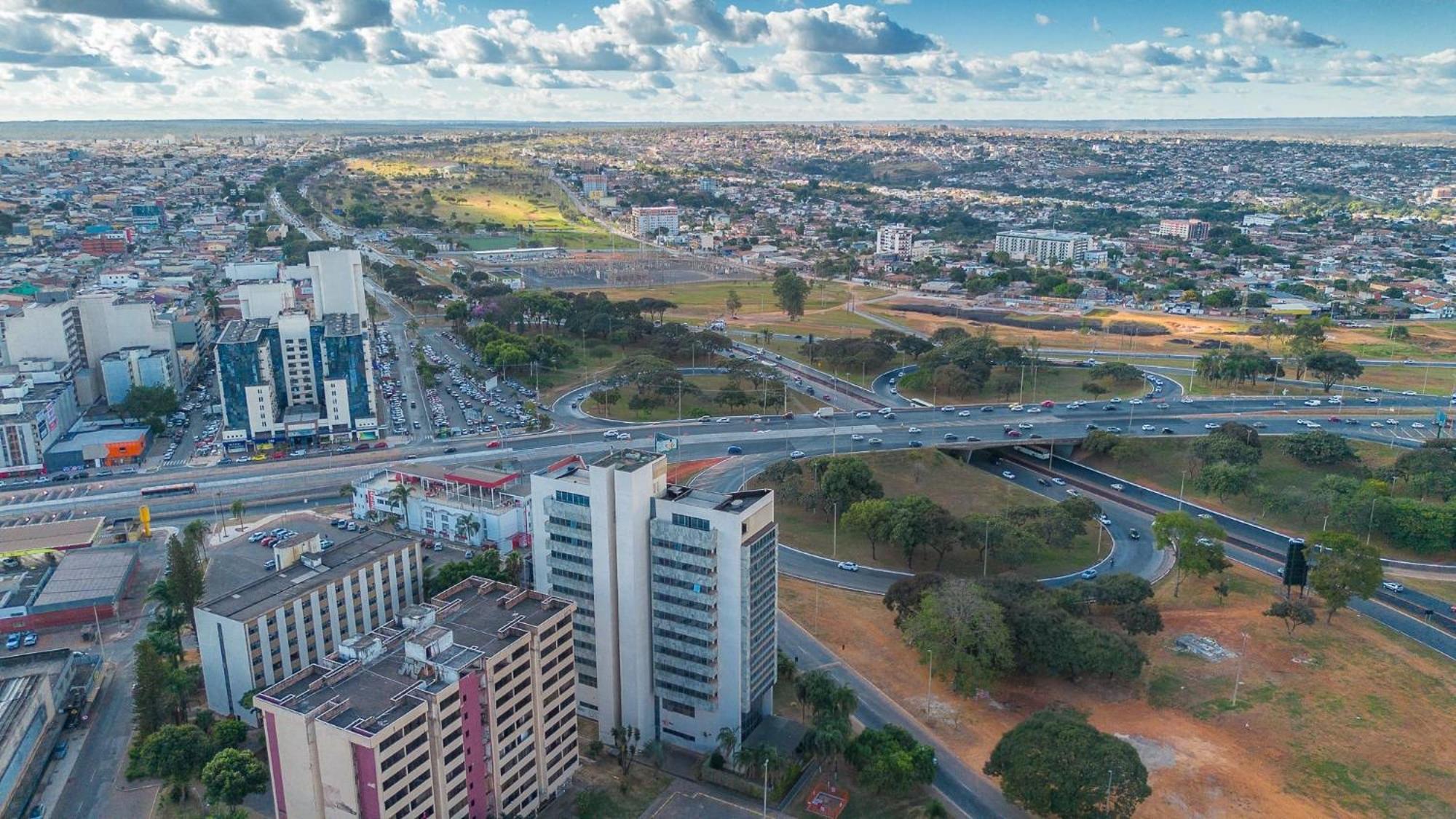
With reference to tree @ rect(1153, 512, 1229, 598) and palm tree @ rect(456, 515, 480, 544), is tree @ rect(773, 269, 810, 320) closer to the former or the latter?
palm tree @ rect(456, 515, 480, 544)

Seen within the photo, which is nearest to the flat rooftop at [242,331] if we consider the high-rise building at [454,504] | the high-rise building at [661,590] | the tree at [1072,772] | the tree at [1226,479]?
the high-rise building at [454,504]

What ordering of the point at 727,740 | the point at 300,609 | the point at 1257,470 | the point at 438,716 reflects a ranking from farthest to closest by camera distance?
the point at 1257,470
the point at 300,609
the point at 727,740
the point at 438,716

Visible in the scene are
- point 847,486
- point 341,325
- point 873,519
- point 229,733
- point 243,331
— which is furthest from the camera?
point 341,325

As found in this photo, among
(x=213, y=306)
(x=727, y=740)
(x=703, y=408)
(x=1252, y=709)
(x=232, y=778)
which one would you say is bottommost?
(x=1252, y=709)

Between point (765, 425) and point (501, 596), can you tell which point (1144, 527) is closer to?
point (765, 425)

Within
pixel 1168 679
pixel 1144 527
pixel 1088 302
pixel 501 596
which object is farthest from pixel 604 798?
pixel 1088 302

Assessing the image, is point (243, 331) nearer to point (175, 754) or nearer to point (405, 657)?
point (175, 754)

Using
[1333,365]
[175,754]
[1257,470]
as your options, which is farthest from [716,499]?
[1333,365]
